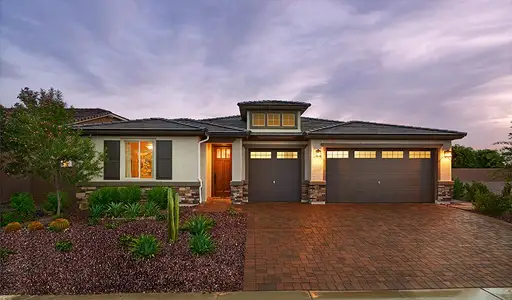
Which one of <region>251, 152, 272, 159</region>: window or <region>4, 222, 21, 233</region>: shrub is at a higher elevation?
<region>251, 152, 272, 159</region>: window

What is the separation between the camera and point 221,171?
44.7 feet

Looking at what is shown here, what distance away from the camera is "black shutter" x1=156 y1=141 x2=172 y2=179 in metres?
10.9

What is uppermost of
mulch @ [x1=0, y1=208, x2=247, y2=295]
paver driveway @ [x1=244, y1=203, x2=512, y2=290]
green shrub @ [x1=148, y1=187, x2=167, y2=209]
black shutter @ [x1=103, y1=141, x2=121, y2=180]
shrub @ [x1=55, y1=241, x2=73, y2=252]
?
black shutter @ [x1=103, y1=141, x2=121, y2=180]

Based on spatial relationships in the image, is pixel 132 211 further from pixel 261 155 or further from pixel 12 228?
pixel 261 155

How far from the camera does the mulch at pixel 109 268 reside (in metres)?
4.21

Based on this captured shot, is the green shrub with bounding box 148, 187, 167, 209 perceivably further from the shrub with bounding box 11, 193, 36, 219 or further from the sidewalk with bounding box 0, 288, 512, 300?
the sidewalk with bounding box 0, 288, 512, 300

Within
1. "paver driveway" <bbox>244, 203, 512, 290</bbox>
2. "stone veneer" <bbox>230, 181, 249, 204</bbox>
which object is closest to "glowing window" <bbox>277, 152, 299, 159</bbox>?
"stone veneer" <bbox>230, 181, 249, 204</bbox>

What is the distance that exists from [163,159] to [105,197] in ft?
8.21

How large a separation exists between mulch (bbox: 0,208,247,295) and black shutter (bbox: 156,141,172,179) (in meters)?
4.85

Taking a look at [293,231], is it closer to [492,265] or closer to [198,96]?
[492,265]

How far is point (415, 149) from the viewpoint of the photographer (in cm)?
1255

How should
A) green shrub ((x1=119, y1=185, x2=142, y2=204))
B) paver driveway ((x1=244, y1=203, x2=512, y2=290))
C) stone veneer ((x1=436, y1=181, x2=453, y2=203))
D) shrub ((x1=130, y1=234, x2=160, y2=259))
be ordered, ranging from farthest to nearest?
stone veneer ((x1=436, y1=181, x2=453, y2=203))
green shrub ((x1=119, y1=185, x2=142, y2=204))
shrub ((x1=130, y1=234, x2=160, y2=259))
paver driveway ((x1=244, y1=203, x2=512, y2=290))

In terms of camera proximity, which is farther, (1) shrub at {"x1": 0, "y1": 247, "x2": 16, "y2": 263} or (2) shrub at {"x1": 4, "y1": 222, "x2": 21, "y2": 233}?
(2) shrub at {"x1": 4, "y1": 222, "x2": 21, "y2": 233}

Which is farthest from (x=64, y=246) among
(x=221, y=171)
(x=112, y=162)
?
(x=221, y=171)
